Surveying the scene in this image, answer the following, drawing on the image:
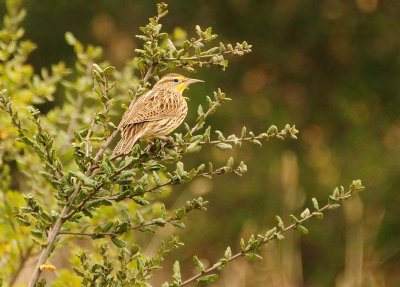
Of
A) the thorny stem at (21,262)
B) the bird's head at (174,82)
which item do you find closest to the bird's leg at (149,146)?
the bird's head at (174,82)

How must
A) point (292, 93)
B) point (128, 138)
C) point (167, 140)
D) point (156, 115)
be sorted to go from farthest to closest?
point (292, 93) < point (156, 115) < point (128, 138) < point (167, 140)

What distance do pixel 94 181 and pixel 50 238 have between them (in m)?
0.27

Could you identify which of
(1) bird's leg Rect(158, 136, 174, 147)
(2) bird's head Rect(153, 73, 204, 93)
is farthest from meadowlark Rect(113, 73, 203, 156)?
(1) bird's leg Rect(158, 136, 174, 147)

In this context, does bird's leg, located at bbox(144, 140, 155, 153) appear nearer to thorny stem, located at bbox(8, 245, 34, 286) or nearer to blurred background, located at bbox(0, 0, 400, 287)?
thorny stem, located at bbox(8, 245, 34, 286)

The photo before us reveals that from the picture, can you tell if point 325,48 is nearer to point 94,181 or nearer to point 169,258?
point 169,258

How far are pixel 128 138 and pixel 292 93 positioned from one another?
13945 mm

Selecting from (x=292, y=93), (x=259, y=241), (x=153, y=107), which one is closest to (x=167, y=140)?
(x=259, y=241)

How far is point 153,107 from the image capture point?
500cm

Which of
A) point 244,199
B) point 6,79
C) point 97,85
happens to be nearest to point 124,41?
point 244,199

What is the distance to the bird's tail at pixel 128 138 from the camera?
4113 millimetres

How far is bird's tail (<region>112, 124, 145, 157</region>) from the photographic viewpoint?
162 inches

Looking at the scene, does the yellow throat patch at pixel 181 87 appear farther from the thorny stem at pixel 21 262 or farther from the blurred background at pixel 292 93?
the blurred background at pixel 292 93

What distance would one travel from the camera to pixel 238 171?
382 cm

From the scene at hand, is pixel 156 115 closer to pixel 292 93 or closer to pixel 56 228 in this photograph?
pixel 56 228
